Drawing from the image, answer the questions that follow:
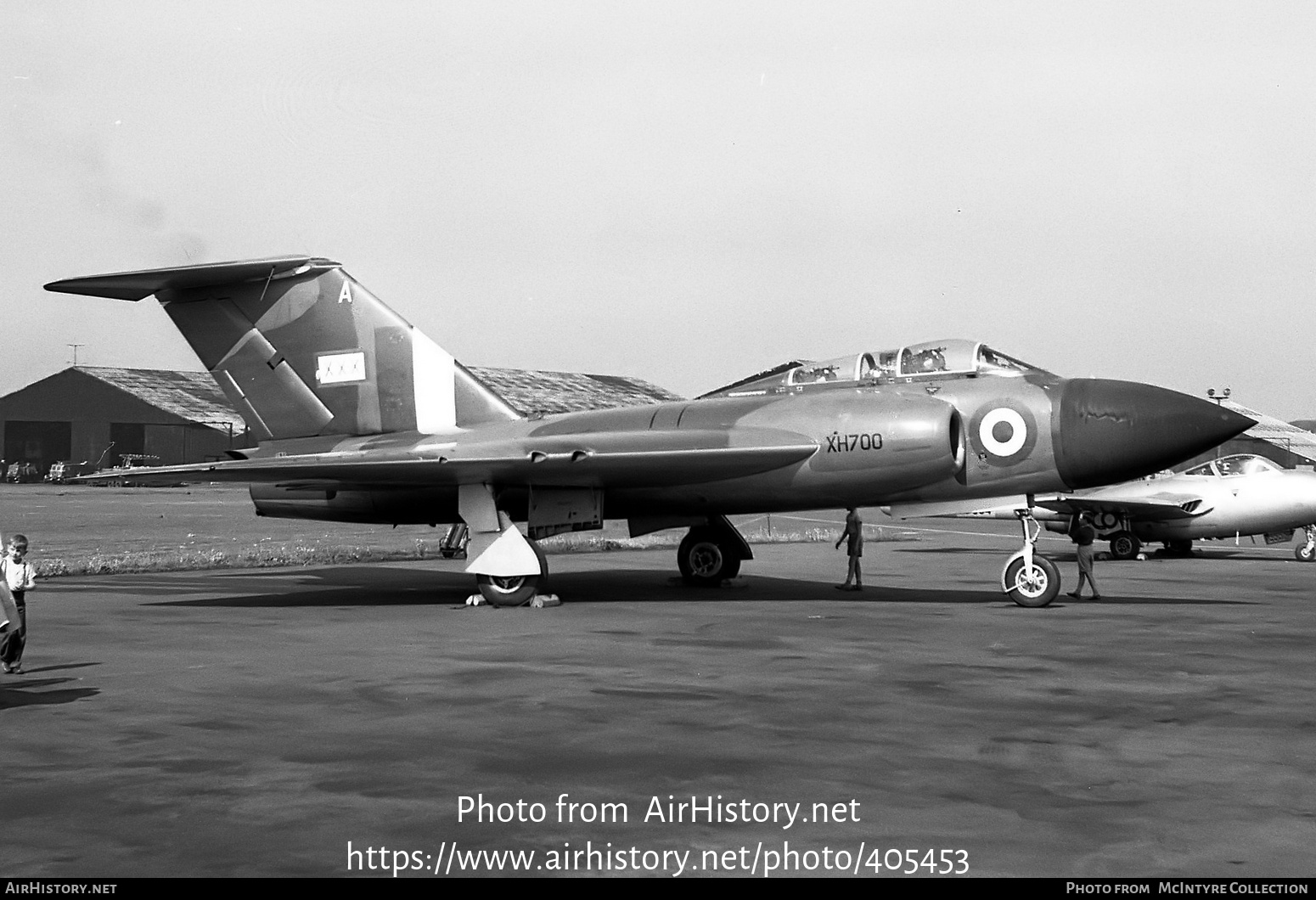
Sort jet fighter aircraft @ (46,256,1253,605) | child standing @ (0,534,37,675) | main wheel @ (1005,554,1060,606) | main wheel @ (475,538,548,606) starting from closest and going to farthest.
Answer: child standing @ (0,534,37,675), jet fighter aircraft @ (46,256,1253,605), main wheel @ (1005,554,1060,606), main wheel @ (475,538,548,606)

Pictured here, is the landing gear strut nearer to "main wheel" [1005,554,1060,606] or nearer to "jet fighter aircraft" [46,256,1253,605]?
"main wheel" [1005,554,1060,606]

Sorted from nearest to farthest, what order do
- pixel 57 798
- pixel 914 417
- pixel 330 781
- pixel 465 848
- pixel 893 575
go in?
pixel 465 848 → pixel 57 798 → pixel 330 781 → pixel 914 417 → pixel 893 575

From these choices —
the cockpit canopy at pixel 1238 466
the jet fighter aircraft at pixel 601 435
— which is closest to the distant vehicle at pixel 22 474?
the jet fighter aircraft at pixel 601 435

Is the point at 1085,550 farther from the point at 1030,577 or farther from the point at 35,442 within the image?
the point at 35,442

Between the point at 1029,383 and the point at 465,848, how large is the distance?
12843 millimetres

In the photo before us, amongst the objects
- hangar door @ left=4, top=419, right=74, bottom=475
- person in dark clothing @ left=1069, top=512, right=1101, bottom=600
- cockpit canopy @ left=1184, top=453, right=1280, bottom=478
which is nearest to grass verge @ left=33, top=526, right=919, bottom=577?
person in dark clothing @ left=1069, top=512, right=1101, bottom=600

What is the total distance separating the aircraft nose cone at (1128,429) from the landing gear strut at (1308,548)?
1686 centimetres

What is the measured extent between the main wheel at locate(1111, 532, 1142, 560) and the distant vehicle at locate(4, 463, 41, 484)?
251ft

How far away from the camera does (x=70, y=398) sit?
9306cm

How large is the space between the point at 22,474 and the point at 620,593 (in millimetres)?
80317

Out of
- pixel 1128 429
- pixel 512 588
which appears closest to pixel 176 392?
pixel 512 588

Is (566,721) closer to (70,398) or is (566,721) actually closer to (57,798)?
(57,798)

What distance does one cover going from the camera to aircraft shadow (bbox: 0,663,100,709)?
32.3 ft
